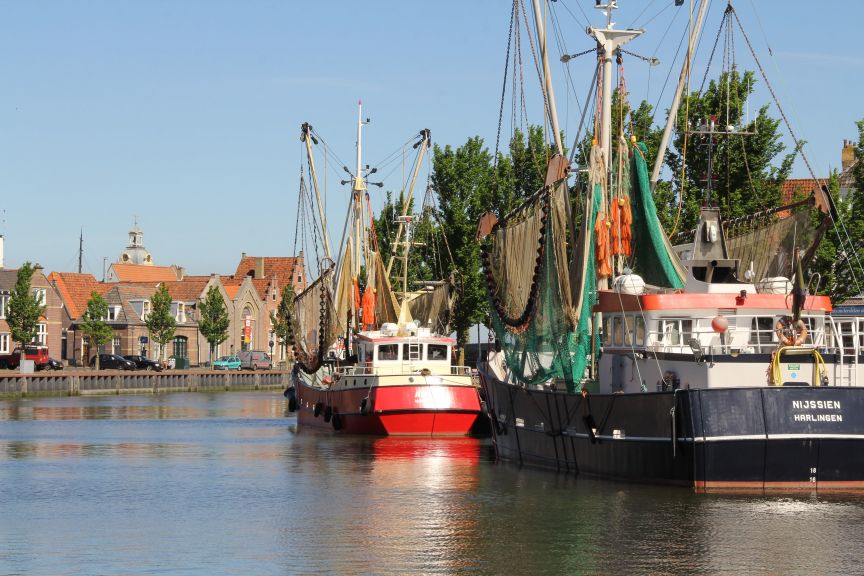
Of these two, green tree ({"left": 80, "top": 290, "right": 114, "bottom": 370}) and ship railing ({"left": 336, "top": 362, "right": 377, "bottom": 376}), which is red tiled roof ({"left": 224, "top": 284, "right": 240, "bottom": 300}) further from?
ship railing ({"left": 336, "top": 362, "right": 377, "bottom": 376})

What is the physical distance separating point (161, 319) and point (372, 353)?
86.5m

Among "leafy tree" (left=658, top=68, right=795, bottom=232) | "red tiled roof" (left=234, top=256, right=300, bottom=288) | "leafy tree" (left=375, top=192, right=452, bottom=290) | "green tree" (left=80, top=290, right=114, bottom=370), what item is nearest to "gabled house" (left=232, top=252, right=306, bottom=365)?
"red tiled roof" (left=234, top=256, right=300, bottom=288)

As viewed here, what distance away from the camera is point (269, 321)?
7018 inches

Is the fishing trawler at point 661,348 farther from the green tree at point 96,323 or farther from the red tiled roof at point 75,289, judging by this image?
the red tiled roof at point 75,289

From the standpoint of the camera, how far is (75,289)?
15125 centimetres

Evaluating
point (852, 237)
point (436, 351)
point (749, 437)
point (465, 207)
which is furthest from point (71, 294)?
point (749, 437)

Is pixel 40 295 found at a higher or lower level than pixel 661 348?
higher

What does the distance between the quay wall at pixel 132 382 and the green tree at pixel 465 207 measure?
35.1m

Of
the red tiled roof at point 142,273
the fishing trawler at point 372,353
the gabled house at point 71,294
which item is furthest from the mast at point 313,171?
the red tiled roof at point 142,273

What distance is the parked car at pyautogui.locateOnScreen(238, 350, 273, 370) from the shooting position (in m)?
157

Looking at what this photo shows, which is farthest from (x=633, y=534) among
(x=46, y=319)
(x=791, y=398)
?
(x=46, y=319)

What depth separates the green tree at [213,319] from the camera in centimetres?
15362

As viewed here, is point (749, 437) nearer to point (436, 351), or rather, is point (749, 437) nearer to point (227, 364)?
point (436, 351)

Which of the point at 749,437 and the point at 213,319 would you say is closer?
the point at 749,437
